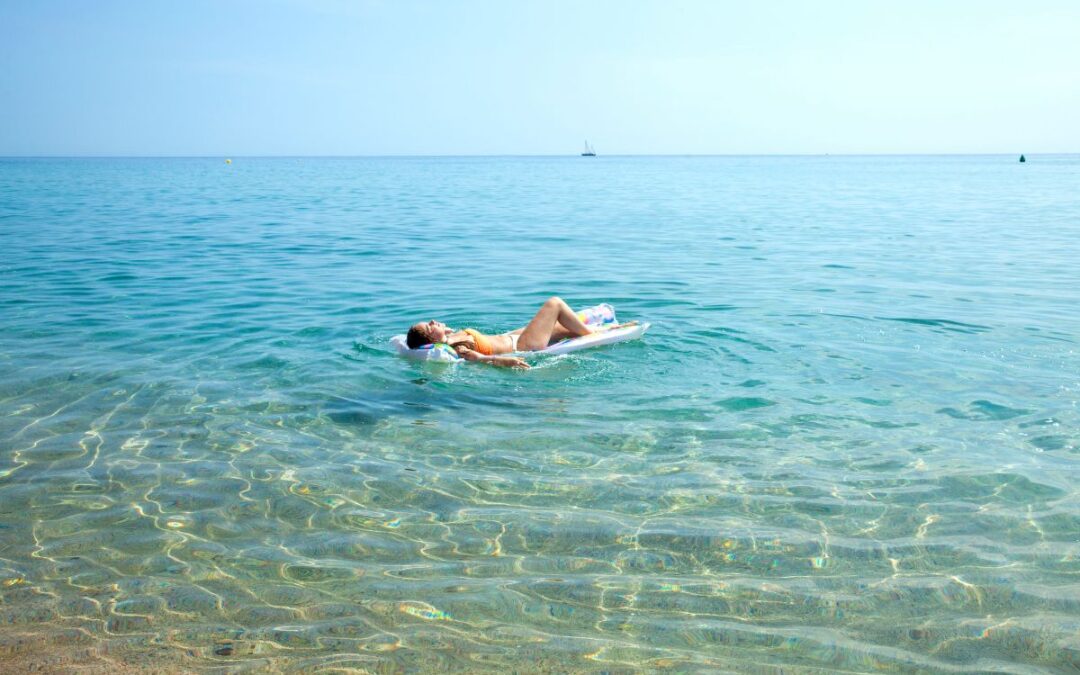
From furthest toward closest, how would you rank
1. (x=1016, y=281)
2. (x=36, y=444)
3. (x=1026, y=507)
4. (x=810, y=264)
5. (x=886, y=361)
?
(x=810, y=264) → (x=1016, y=281) → (x=886, y=361) → (x=36, y=444) → (x=1026, y=507)

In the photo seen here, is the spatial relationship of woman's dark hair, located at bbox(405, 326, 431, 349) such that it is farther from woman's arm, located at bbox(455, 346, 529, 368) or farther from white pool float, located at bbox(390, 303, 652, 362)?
woman's arm, located at bbox(455, 346, 529, 368)

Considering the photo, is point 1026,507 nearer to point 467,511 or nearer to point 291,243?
point 467,511

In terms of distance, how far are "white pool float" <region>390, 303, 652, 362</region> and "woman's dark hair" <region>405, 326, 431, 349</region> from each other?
0.05m

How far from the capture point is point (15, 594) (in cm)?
402

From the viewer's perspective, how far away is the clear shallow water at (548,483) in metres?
3.74

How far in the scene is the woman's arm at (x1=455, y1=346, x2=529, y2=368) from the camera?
810 cm

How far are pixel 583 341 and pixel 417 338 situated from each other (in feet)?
5.69

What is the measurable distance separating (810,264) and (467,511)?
39.3ft

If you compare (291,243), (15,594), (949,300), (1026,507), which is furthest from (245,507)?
(291,243)

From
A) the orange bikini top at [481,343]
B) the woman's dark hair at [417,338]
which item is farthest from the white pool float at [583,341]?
the orange bikini top at [481,343]

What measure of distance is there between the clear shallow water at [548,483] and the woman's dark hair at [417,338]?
0.28m

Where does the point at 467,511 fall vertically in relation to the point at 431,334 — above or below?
below

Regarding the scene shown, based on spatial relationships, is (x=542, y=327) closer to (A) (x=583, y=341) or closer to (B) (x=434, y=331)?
(A) (x=583, y=341)

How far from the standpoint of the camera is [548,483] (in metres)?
5.44
